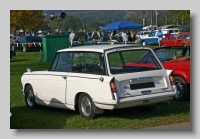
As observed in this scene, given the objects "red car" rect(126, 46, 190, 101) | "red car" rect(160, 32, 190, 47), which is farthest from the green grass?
"red car" rect(160, 32, 190, 47)

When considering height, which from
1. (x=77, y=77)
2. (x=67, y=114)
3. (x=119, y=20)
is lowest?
(x=67, y=114)

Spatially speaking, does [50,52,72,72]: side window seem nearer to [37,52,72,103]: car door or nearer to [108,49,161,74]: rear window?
[37,52,72,103]: car door

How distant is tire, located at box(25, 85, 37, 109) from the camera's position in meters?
11.0

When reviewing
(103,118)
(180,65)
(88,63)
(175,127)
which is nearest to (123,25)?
(180,65)

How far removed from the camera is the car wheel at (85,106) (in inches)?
363

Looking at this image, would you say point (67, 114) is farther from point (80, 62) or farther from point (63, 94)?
point (80, 62)

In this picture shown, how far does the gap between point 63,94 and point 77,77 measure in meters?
0.64

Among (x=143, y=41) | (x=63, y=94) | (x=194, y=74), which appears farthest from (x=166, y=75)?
(x=143, y=41)

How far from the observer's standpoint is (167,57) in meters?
12.6

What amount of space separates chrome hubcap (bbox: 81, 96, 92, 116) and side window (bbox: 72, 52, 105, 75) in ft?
1.82

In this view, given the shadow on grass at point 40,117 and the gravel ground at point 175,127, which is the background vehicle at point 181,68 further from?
the gravel ground at point 175,127

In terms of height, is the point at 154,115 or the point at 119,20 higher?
the point at 119,20

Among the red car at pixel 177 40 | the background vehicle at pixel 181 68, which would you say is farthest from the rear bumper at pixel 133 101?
the red car at pixel 177 40

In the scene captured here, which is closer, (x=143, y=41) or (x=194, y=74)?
(x=194, y=74)
